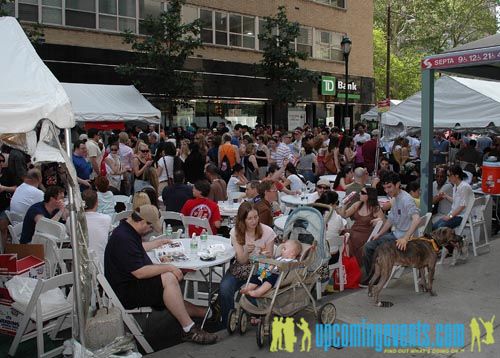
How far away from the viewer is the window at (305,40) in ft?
94.8

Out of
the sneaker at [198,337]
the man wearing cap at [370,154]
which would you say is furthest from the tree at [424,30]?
the sneaker at [198,337]

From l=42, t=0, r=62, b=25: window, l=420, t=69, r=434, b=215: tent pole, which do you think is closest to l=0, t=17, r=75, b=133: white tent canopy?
l=420, t=69, r=434, b=215: tent pole

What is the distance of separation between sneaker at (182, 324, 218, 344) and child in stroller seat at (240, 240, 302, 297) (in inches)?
20.6

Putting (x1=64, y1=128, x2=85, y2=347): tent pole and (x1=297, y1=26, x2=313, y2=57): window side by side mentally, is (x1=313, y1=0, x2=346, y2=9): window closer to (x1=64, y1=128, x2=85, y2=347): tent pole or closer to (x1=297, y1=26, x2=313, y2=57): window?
(x1=297, y1=26, x2=313, y2=57): window

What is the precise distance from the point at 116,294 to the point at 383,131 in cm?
1170

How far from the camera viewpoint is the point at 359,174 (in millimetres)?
8867

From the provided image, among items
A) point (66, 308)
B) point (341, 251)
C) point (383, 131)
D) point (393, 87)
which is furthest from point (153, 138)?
point (393, 87)

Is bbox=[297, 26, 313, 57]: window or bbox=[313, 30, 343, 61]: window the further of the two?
bbox=[313, 30, 343, 61]: window

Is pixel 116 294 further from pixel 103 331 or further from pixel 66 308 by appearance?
pixel 103 331

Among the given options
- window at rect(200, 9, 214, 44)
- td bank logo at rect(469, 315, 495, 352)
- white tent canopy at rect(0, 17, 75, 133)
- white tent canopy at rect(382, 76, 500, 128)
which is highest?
window at rect(200, 9, 214, 44)

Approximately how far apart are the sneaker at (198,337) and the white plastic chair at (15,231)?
3159 millimetres

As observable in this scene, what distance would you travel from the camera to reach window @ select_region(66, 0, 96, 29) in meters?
19.9

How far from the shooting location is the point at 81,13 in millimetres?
20219

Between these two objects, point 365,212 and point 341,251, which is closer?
point 341,251
